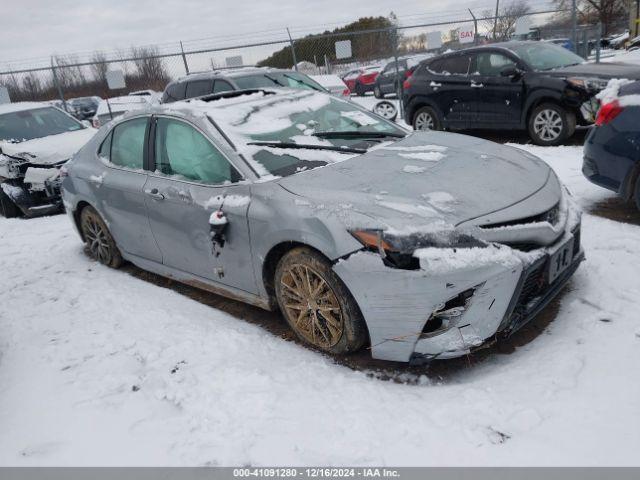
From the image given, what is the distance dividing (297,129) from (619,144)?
2.74 metres

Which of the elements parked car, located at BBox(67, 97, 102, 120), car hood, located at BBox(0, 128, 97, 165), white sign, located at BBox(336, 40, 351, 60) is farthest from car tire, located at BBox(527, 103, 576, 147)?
parked car, located at BBox(67, 97, 102, 120)

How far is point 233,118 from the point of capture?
388cm

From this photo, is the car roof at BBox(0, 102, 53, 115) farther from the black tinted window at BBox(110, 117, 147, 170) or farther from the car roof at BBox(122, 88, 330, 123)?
the car roof at BBox(122, 88, 330, 123)

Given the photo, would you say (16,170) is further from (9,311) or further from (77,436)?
(77,436)

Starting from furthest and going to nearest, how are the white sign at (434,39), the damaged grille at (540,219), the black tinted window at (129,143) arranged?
1. the white sign at (434,39)
2. the black tinted window at (129,143)
3. the damaged grille at (540,219)

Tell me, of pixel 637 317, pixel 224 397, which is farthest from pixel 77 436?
pixel 637 317

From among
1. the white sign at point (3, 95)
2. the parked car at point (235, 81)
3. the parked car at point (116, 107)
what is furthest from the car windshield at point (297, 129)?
the white sign at point (3, 95)

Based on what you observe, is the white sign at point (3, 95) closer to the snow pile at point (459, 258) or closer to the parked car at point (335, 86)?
the parked car at point (335, 86)

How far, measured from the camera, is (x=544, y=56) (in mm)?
8398

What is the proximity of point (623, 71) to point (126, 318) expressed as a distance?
7.47 meters

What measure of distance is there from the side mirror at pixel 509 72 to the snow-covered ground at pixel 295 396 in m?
4.84

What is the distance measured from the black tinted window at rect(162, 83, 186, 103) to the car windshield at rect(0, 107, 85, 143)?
1830 mm

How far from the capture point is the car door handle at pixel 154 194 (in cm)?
396

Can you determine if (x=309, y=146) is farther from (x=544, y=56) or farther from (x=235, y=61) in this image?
(x=235, y=61)
